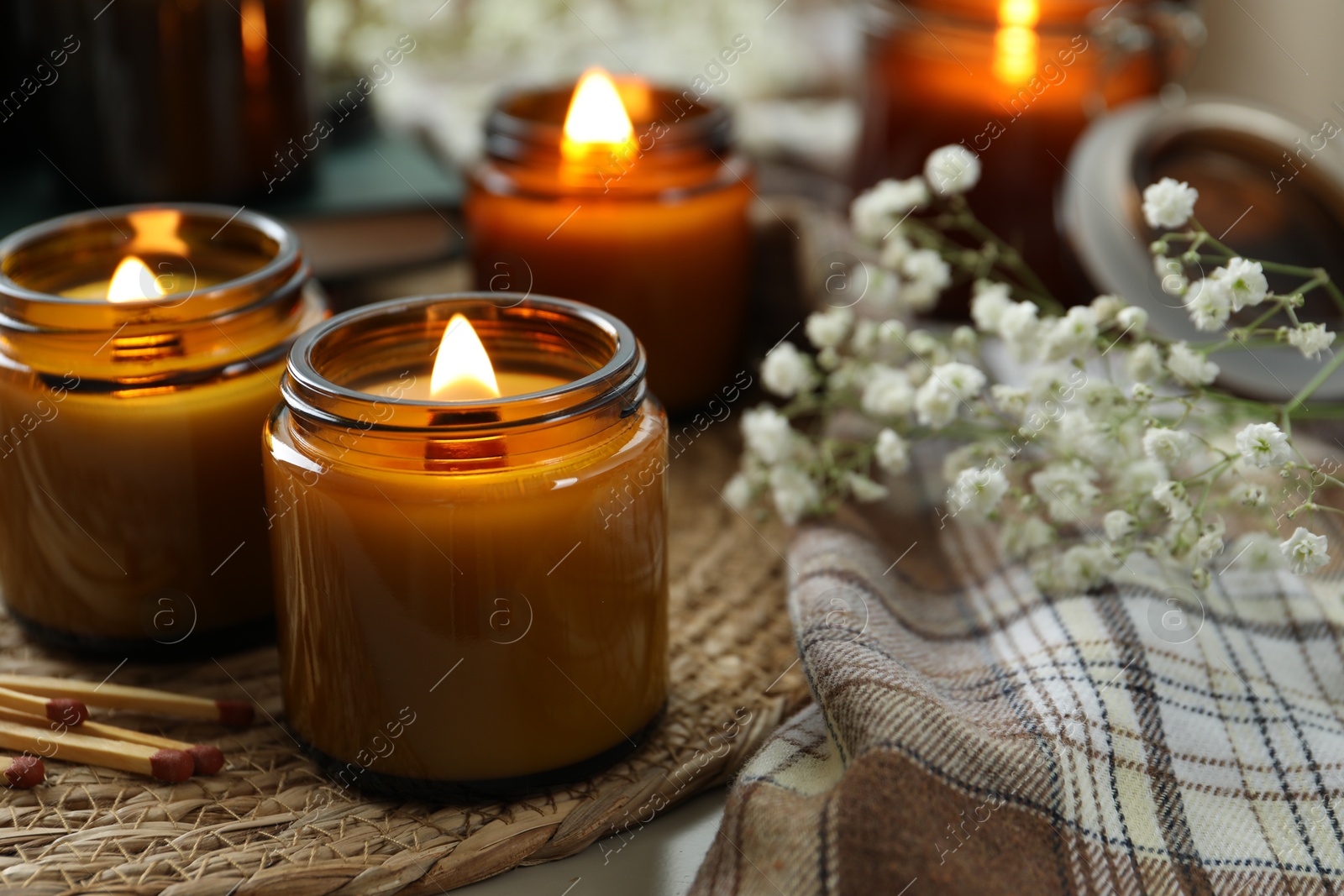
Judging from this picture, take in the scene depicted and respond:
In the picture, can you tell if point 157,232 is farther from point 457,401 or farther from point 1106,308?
point 1106,308

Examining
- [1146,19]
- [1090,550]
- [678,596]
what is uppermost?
[1146,19]

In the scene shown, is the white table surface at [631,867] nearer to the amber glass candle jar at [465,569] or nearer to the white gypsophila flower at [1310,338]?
the amber glass candle jar at [465,569]

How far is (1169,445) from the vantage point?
65 centimetres

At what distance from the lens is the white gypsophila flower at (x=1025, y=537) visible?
0.76m

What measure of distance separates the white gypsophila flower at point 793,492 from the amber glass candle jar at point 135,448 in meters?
0.31

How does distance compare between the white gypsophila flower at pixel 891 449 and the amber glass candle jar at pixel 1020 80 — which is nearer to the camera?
the white gypsophila flower at pixel 891 449

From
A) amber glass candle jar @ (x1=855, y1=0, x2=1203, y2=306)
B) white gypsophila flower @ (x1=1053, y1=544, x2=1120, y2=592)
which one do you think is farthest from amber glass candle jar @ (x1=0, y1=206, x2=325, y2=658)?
amber glass candle jar @ (x1=855, y1=0, x2=1203, y2=306)

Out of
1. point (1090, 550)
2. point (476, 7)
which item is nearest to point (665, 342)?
point (1090, 550)

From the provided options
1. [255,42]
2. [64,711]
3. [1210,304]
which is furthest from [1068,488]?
[255,42]

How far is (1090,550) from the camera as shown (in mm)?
720

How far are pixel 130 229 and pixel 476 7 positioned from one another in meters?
1.12

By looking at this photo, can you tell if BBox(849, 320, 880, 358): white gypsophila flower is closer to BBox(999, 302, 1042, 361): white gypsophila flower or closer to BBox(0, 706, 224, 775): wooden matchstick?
BBox(999, 302, 1042, 361): white gypsophila flower

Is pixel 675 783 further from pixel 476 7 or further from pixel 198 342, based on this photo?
pixel 476 7

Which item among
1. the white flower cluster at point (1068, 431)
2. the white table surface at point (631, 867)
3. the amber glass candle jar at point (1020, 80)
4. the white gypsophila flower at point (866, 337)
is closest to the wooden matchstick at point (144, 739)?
the white table surface at point (631, 867)
